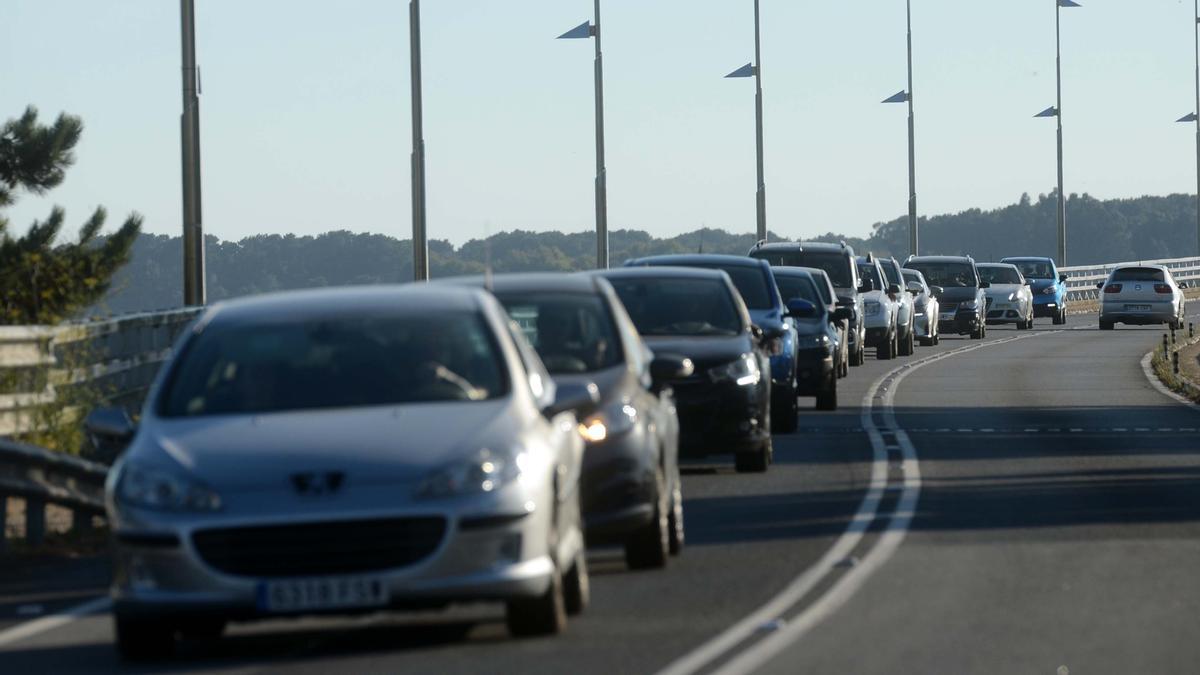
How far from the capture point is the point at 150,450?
9.69 m

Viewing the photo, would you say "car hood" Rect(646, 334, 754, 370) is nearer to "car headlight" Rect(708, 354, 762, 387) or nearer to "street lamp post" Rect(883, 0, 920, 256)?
"car headlight" Rect(708, 354, 762, 387)

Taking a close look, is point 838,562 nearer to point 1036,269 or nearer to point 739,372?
point 739,372

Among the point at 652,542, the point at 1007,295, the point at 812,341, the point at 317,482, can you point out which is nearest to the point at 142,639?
the point at 317,482

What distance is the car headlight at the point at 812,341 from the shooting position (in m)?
26.6

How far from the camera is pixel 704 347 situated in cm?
1812

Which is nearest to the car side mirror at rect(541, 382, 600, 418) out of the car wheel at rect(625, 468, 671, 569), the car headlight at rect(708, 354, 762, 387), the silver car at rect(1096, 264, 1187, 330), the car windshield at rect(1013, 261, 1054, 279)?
the car wheel at rect(625, 468, 671, 569)

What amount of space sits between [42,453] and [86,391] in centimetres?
454

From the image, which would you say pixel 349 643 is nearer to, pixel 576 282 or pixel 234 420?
pixel 234 420

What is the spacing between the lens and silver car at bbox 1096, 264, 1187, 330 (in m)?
56.9

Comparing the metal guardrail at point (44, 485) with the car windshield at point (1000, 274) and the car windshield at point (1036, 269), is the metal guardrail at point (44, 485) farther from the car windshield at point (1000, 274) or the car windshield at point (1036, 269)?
the car windshield at point (1036, 269)

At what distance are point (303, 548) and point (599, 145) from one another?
41251mm

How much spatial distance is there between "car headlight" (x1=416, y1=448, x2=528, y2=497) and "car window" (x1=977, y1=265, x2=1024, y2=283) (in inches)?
2020

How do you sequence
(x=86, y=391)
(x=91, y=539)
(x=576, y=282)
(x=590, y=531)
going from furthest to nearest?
(x=86, y=391)
(x=91, y=539)
(x=576, y=282)
(x=590, y=531)

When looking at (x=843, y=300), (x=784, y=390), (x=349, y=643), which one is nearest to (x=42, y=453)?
(x=349, y=643)
